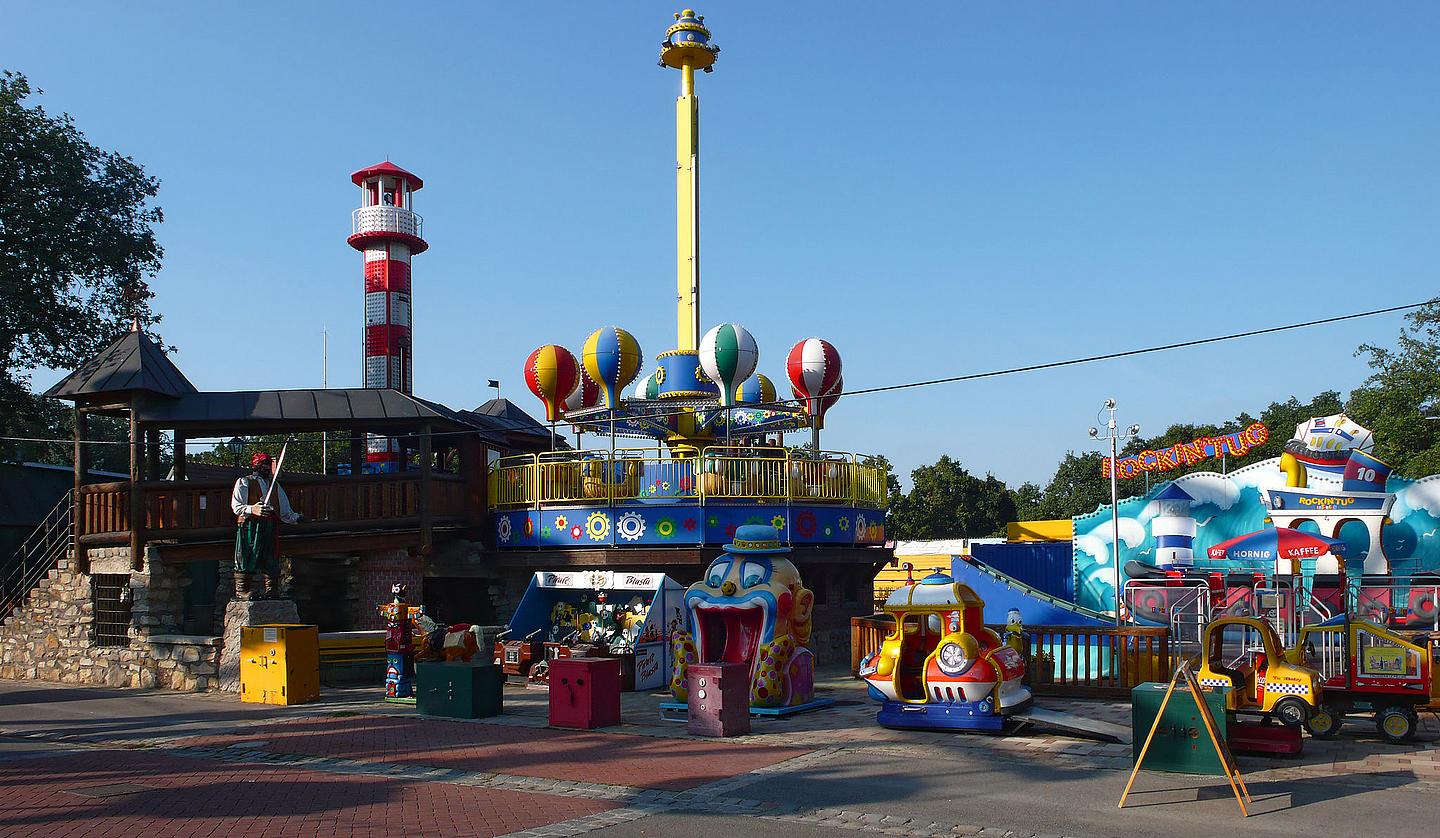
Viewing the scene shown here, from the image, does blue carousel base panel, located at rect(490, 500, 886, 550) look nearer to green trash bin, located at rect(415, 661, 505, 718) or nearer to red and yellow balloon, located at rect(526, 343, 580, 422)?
red and yellow balloon, located at rect(526, 343, 580, 422)

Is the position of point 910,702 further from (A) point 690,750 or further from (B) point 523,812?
(B) point 523,812

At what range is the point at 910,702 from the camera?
13766 millimetres

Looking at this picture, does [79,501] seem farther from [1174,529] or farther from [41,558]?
[1174,529]

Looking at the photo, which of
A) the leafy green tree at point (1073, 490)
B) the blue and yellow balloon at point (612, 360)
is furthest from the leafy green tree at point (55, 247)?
the leafy green tree at point (1073, 490)

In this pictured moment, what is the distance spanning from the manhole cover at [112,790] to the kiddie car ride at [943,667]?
313 inches

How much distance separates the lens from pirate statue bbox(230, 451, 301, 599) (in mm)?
19484

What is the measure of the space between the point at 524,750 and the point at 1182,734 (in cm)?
690

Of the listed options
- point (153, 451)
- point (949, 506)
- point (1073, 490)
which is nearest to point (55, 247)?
point (153, 451)

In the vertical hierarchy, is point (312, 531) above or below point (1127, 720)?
above

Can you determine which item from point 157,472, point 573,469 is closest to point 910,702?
point 573,469

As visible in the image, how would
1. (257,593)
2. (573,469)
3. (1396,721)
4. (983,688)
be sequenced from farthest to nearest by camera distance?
1. (573,469)
2. (257,593)
3. (983,688)
4. (1396,721)

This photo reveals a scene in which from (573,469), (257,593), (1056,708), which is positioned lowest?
(1056,708)

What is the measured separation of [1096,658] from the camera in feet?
54.7

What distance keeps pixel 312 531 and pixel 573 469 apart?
490cm
